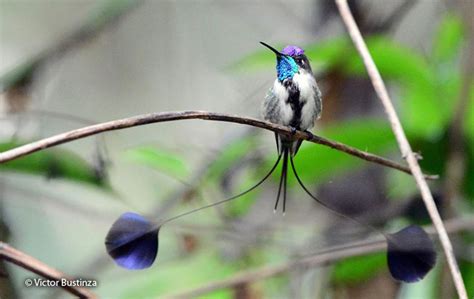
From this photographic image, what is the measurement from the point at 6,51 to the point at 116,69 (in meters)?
0.43

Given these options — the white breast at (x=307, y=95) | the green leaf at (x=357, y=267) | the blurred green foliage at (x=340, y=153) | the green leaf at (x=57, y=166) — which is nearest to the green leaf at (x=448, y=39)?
the blurred green foliage at (x=340, y=153)

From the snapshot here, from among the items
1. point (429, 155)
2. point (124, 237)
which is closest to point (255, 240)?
point (429, 155)

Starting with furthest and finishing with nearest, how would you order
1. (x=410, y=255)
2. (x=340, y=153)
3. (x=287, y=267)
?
(x=340, y=153) → (x=287, y=267) → (x=410, y=255)

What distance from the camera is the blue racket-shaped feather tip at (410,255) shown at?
0.73m

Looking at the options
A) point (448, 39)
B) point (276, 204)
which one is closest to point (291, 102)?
point (276, 204)

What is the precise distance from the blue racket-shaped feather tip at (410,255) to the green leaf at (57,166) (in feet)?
2.39

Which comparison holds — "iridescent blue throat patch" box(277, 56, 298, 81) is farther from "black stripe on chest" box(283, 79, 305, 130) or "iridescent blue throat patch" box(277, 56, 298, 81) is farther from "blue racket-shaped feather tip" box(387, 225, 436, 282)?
"blue racket-shaped feather tip" box(387, 225, 436, 282)

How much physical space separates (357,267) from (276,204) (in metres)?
0.90

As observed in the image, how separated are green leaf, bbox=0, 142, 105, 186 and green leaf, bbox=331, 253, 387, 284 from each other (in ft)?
1.83

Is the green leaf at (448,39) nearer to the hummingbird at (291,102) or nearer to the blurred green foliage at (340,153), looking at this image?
the blurred green foliage at (340,153)

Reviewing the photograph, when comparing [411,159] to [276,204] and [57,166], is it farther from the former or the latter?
[57,166]

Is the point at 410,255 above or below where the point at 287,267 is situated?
below

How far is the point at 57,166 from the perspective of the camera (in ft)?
4.61

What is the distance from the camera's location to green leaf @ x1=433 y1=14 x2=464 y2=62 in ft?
5.90
